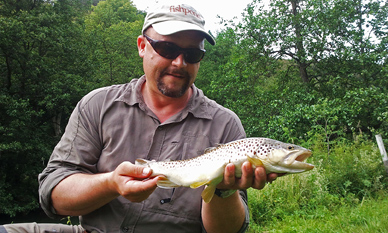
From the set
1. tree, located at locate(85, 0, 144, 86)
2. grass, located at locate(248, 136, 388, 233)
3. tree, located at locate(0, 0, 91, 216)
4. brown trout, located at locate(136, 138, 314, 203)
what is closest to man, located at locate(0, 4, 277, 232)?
brown trout, located at locate(136, 138, 314, 203)

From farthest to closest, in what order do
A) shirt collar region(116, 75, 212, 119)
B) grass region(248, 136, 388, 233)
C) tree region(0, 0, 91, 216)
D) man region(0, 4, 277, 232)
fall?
tree region(0, 0, 91, 216) < grass region(248, 136, 388, 233) < shirt collar region(116, 75, 212, 119) < man region(0, 4, 277, 232)

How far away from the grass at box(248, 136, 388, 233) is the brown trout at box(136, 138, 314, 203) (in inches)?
146

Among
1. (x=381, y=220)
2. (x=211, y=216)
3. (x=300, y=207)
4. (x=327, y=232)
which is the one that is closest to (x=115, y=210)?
(x=211, y=216)

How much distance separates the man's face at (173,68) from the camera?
9.70ft

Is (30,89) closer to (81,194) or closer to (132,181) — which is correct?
(81,194)

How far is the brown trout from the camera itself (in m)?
2.37

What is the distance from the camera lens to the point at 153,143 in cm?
288

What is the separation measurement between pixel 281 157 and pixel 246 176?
11.7 inches

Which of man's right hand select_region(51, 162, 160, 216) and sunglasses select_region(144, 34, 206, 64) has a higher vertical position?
sunglasses select_region(144, 34, 206, 64)

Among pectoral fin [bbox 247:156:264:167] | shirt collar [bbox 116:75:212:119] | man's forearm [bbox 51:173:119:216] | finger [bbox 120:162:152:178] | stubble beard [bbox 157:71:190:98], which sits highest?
stubble beard [bbox 157:71:190:98]

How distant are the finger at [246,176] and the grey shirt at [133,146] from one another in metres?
0.54

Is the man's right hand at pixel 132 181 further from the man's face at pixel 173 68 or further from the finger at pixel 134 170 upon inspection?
the man's face at pixel 173 68

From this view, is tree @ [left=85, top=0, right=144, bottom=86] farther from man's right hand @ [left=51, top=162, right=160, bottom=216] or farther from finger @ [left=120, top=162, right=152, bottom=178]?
finger @ [left=120, top=162, right=152, bottom=178]

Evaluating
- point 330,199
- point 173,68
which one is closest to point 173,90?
point 173,68
